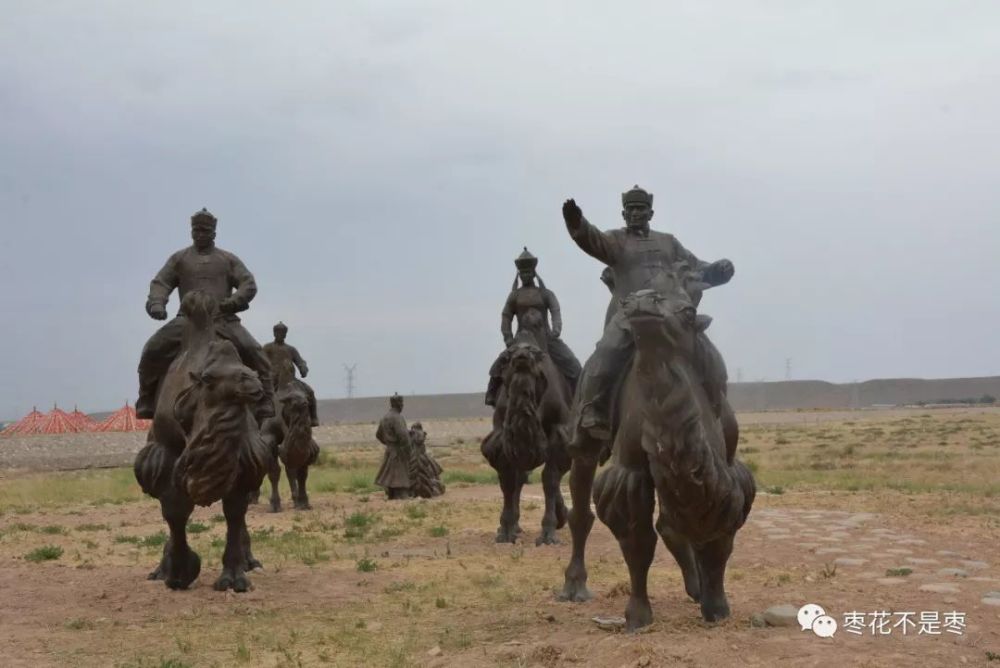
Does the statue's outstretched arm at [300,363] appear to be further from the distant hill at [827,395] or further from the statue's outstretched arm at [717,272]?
the distant hill at [827,395]

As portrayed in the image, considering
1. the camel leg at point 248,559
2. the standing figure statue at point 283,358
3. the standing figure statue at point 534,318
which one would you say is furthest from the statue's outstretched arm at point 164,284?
the standing figure statue at point 283,358

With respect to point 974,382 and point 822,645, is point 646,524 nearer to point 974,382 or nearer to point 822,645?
point 822,645

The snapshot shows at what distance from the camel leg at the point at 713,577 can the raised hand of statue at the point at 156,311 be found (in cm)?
559

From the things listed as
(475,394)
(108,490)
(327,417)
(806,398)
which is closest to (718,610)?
(108,490)

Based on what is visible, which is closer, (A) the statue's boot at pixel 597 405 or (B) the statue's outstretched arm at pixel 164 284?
(A) the statue's boot at pixel 597 405

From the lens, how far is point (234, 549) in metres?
8.53

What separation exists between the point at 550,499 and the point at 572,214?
18.7ft

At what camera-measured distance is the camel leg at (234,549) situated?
27.7ft

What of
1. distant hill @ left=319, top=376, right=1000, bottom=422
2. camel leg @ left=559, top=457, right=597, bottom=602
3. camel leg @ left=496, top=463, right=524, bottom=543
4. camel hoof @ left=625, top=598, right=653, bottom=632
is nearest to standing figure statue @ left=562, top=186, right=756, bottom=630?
camel hoof @ left=625, top=598, right=653, bottom=632

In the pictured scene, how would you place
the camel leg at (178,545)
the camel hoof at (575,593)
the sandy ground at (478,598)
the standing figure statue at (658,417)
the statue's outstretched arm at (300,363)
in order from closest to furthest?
the standing figure statue at (658,417)
the sandy ground at (478,598)
the camel hoof at (575,593)
the camel leg at (178,545)
the statue's outstretched arm at (300,363)

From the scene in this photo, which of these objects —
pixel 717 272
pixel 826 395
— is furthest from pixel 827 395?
pixel 717 272

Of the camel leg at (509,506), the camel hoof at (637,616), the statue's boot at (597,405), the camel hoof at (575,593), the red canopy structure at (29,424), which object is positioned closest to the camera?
the camel hoof at (637,616)

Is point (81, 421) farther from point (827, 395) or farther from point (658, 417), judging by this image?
point (827, 395)

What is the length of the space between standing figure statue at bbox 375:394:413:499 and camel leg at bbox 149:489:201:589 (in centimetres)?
991
